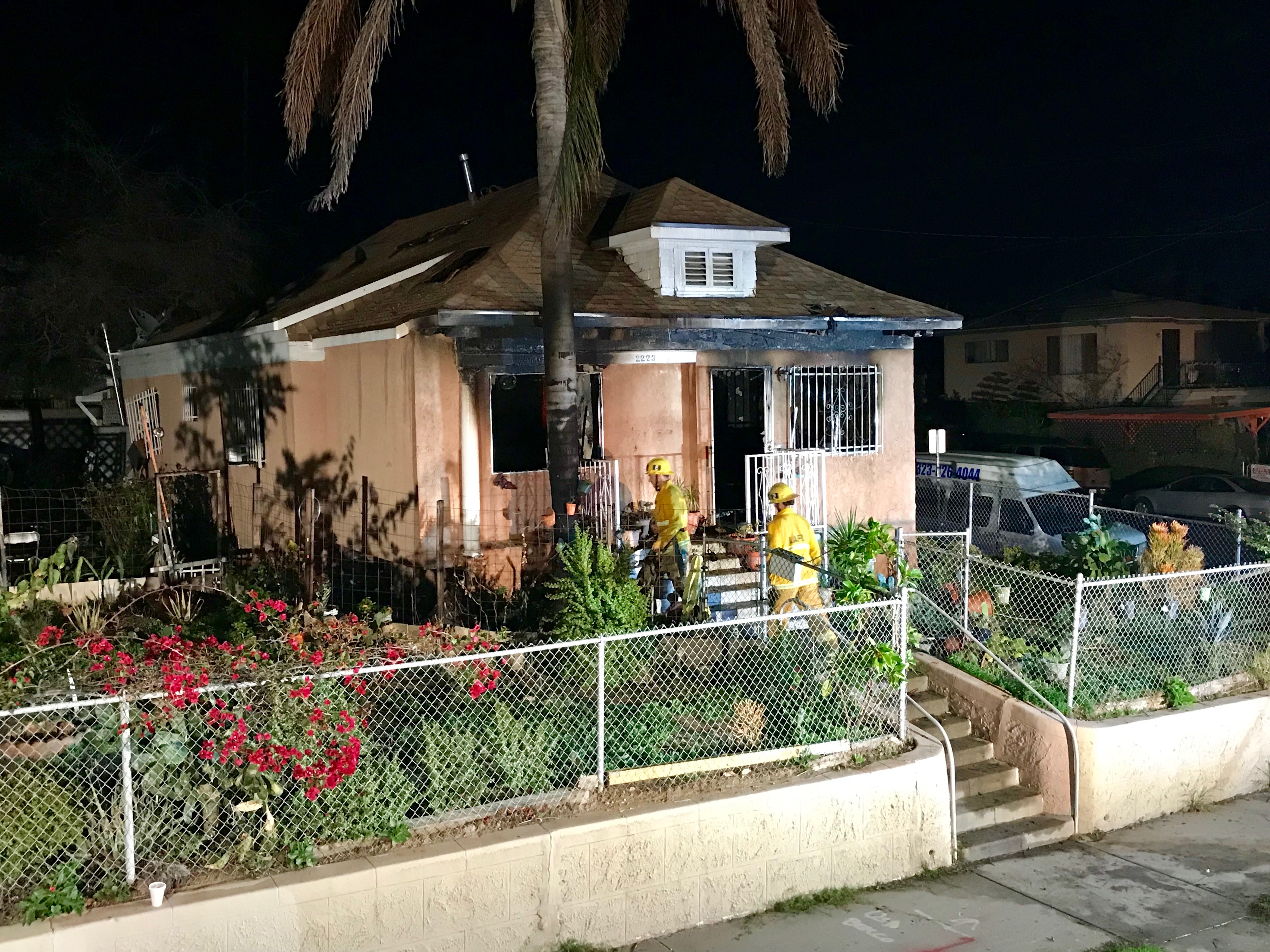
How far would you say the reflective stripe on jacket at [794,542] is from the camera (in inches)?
381

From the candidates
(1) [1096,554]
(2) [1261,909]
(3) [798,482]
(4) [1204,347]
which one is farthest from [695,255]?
(4) [1204,347]

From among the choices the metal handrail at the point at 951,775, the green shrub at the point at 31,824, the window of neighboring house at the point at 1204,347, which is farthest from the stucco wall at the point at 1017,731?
the window of neighboring house at the point at 1204,347

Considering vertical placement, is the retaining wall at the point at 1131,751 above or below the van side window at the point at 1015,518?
below

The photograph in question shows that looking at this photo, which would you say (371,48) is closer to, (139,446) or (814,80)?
(814,80)

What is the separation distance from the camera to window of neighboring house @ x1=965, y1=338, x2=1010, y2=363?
1500 inches

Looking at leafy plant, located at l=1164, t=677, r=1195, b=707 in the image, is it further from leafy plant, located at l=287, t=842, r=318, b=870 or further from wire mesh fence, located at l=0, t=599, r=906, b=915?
leafy plant, located at l=287, t=842, r=318, b=870

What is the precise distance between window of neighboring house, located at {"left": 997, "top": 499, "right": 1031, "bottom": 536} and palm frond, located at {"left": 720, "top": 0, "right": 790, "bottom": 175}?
8725mm

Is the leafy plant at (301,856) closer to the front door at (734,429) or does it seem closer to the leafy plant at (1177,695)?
the leafy plant at (1177,695)

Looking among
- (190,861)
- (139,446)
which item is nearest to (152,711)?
(190,861)

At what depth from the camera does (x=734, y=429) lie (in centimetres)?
1638

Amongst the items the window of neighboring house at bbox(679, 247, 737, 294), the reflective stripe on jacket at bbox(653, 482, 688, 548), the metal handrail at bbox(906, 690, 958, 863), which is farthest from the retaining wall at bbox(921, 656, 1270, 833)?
the window of neighboring house at bbox(679, 247, 737, 294)

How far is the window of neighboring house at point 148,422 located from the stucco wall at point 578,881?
1373 centimetres

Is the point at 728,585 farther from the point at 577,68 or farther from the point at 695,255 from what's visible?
the point at 577,68

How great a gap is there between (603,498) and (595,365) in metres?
1.43
